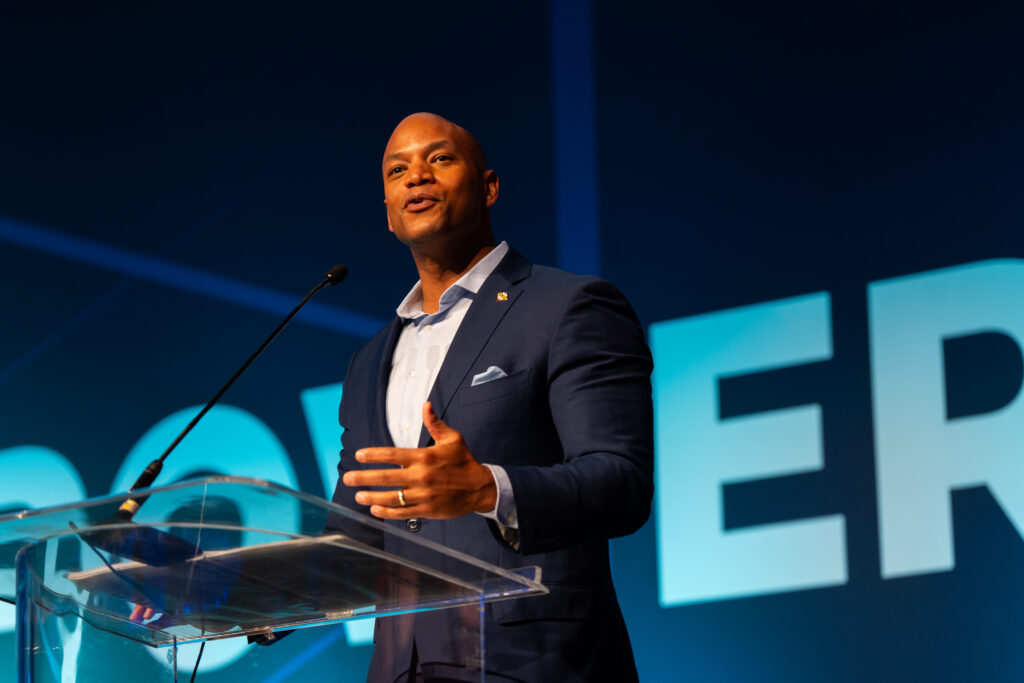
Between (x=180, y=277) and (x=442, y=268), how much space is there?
224 cm

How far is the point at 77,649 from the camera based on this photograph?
133cm

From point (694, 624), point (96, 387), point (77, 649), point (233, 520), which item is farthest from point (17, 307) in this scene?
point (233, 520)

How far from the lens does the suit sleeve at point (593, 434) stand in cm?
136

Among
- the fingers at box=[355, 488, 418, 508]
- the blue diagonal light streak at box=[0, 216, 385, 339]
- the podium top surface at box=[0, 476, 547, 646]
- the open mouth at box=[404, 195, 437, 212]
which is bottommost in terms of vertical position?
the podium top surface at box=[0, 476, 547, 646]

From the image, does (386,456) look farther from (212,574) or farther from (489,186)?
(489,186)

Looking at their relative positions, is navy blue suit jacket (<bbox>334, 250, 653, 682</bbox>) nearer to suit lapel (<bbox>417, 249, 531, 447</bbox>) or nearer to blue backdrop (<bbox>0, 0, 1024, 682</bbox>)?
suit lapel (<bbox>417, 249, 531, 447</bbox>)

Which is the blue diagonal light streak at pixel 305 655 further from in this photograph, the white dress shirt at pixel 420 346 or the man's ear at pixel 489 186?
the man's ear at pixel 489 186

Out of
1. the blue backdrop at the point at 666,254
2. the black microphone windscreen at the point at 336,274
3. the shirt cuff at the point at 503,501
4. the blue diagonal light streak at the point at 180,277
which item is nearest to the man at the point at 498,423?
the shirt cuff at the point at 503,501

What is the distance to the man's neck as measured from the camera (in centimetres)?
202

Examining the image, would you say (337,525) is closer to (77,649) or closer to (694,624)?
(77,649)

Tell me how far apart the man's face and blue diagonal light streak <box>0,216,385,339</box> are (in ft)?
5.66

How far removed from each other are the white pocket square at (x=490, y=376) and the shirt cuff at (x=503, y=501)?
15.4 inches

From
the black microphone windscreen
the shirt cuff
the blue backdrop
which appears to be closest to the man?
the shirt cuff

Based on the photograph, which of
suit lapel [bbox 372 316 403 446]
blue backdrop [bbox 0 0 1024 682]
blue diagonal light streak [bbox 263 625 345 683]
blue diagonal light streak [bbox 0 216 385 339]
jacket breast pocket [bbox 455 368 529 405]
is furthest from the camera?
blue diagonal light streak [bbox 0 216 385 339]
